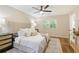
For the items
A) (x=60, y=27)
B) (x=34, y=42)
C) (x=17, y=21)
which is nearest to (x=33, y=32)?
(x=34, y=42)

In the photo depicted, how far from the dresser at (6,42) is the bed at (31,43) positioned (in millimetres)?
80

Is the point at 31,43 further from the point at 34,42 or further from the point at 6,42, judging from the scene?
the point at 6,42

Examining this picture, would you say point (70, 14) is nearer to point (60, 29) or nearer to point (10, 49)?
point (60, 29)

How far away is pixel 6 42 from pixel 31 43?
0.39 meters

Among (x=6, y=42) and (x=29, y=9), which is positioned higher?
(x=29, y=9)

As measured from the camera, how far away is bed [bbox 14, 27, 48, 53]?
57.9 inches

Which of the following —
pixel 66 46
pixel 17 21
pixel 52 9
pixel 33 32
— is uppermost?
pixel 52 9

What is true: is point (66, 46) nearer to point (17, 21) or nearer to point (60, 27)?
point (60, 27)

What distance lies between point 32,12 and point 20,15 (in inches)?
8.0

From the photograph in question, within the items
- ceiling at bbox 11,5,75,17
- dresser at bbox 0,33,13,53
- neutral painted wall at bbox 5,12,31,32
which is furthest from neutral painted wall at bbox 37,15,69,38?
dresser at bbox 0,33,13,53

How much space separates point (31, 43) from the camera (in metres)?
1.48

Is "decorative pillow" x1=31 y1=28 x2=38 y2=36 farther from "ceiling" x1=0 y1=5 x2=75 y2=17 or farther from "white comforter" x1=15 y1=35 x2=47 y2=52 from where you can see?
"ceiling" x1=0 y1=5 x2=75 y2=17

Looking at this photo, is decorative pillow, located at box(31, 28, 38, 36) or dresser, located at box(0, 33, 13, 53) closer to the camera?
dresser, located at box(0, 33, 13, 53)
